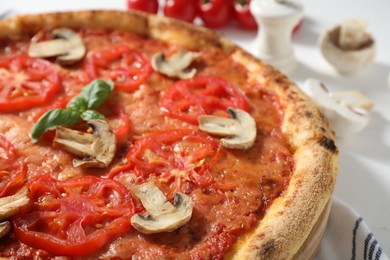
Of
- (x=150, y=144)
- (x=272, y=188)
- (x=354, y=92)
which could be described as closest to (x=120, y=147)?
(x=150, y=144)

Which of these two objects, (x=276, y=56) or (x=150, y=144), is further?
(x=276, y=56)

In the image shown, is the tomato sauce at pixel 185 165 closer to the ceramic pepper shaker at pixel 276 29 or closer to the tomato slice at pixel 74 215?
the tomato slice at pixel 74 215

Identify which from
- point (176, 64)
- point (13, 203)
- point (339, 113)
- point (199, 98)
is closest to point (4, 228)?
point (13, 203)

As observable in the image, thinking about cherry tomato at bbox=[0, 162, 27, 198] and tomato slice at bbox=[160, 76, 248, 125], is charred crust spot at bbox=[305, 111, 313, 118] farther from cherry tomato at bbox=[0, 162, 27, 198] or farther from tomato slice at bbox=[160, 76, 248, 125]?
cherry tomato at bbox=[0, 162, 27, 198]

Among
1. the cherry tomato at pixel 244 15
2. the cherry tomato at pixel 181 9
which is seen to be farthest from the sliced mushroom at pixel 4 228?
the cherry tomato at pixel 244 15

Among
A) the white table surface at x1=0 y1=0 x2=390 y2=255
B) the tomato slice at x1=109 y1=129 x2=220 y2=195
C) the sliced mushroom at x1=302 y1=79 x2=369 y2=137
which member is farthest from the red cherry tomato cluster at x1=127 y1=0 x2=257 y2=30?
the tomato slice at x1=109 y1=129 x2=220 y2=195

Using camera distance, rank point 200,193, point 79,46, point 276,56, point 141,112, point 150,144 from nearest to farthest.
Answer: point 200,193 < point 150,144 < point 141,112 < point 79,46 < point 276,56

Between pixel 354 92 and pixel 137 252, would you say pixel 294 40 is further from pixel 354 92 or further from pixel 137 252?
pixel 137 252
